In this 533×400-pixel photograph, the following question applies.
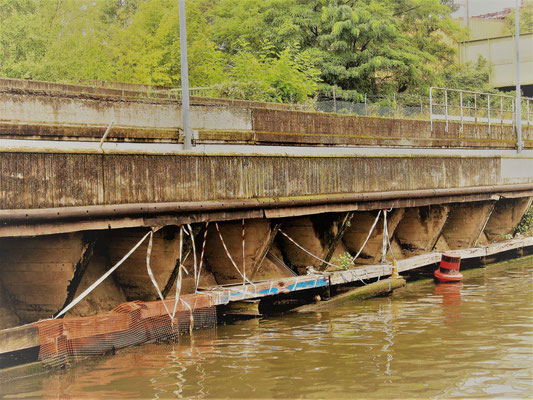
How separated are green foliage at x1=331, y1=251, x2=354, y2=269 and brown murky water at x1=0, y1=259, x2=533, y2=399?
1.39 m

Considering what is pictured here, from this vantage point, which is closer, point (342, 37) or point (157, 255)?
point (157, 255)

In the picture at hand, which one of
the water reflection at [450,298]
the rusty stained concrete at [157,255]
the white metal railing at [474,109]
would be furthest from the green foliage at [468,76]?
the water reflection at [450,298]

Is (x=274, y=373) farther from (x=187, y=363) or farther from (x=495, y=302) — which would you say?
(x=495, y=302)

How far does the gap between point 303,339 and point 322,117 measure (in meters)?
7.76

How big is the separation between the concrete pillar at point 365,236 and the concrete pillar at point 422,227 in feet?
5.97

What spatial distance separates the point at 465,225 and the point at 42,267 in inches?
569

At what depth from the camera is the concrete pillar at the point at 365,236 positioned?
17828mm

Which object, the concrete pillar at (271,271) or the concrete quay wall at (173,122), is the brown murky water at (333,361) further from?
the concrete quay wall at (173,122)

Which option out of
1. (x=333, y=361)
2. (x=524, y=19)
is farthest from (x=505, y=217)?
(x=524, y=19)

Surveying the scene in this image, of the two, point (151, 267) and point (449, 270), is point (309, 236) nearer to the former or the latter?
point (151, 267)

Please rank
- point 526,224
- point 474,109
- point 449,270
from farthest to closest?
point 474,109 < point 526,224 < point 449,270

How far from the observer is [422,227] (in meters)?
20.1

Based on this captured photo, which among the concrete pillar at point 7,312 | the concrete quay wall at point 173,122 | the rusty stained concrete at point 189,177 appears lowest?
the concrete pillar at point 7,312

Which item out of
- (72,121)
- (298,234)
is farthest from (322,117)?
(72,121)
